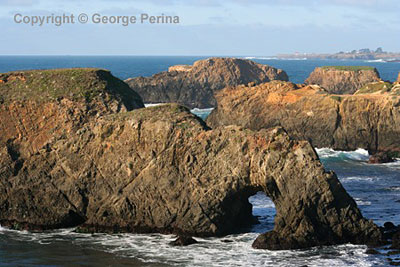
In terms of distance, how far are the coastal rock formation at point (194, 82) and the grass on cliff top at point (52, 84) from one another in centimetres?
7344

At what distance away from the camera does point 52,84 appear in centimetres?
4331

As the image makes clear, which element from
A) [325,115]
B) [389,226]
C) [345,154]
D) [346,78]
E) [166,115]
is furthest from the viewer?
[346,78]

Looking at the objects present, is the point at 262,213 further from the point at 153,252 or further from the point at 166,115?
the point at 153,252

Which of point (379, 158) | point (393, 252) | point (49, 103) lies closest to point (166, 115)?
point (49, 103)

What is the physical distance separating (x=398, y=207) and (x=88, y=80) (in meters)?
20.8

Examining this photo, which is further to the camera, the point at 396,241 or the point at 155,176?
the point at 155,176

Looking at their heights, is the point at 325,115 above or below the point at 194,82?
below

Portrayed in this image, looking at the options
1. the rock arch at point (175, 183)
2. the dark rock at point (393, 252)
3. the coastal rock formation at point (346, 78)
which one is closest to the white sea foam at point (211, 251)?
the dark rock at point (393, 252)

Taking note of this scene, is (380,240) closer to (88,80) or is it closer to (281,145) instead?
(281,145)

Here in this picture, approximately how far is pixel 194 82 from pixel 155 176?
86767 millimetres

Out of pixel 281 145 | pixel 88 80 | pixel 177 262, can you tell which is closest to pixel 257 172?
pixel 281 145

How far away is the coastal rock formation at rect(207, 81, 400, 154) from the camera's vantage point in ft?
231

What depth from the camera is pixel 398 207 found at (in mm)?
43844

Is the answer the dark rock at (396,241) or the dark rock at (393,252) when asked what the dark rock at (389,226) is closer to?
the dark rock at (396,241)
